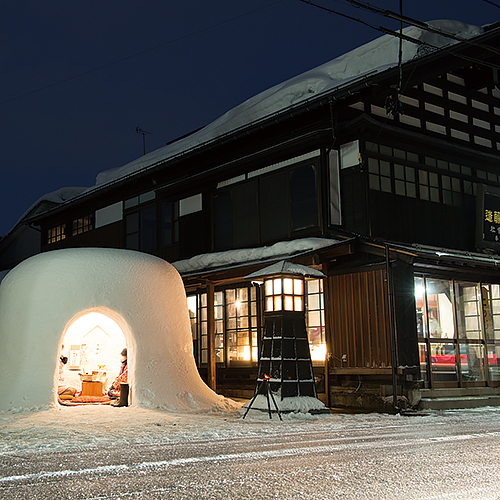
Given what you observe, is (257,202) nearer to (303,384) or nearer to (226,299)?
(226,299)

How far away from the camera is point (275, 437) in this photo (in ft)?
24.5

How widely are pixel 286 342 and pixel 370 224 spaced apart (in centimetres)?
406

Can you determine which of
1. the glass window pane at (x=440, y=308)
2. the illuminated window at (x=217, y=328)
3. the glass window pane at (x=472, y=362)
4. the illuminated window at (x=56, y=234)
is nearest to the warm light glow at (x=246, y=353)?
the illuminated window at (x=217, y=328)

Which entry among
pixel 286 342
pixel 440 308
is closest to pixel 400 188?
pixel 440 308

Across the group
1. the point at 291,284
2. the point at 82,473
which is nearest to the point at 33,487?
the point at 82,473

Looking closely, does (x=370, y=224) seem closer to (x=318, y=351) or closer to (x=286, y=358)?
(x=318, y=351)

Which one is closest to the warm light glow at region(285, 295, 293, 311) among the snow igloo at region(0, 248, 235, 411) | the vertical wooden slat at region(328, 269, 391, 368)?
the vertical wooden slat at region(328, 269, 391, 368)

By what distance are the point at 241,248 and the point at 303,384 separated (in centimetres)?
575

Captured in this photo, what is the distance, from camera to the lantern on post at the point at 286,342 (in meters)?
10.2

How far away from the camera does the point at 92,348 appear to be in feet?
47.5

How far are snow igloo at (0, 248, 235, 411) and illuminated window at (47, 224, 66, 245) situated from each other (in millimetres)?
12748

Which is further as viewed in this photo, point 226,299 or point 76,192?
point 76,192

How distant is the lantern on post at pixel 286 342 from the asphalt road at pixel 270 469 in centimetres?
267

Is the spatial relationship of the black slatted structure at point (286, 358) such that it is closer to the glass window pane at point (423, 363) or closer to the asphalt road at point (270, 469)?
the asphalt road at point (270, 469)
